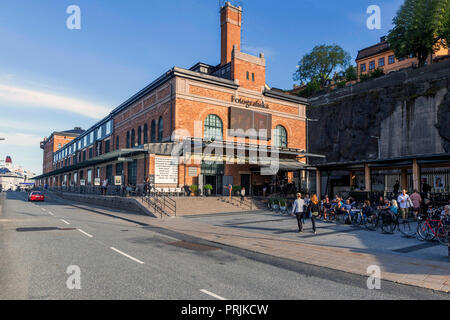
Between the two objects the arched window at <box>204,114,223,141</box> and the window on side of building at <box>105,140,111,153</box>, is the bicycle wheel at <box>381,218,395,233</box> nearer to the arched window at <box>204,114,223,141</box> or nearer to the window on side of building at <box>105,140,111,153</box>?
the arched window at <box>204,114,223,141</box>

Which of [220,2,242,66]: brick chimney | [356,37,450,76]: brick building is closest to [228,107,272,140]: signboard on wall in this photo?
[220,2,242,66]: brick chimney

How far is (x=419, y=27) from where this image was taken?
41.8m

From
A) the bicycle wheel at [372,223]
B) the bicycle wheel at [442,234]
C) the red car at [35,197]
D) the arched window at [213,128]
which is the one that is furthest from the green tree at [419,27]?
the red car at [35,197]

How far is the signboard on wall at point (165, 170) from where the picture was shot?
2783cm

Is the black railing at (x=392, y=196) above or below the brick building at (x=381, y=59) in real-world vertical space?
below

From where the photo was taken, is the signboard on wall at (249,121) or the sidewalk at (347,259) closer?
the sidewalk at (347,259)

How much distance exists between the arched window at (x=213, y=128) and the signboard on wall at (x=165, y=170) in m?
5.11

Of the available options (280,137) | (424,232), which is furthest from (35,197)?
(424,232)

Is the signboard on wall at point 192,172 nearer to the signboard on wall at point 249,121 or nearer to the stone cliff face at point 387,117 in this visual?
the signboard on wall at point 249,121

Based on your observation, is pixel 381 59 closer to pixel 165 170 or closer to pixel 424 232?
pixel 165 170

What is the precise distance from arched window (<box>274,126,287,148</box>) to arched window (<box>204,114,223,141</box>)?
871 cm

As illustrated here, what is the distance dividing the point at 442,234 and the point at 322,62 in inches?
2194

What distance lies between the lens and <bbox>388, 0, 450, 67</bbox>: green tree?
133ft
